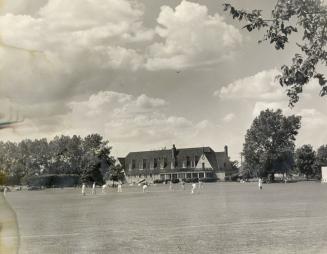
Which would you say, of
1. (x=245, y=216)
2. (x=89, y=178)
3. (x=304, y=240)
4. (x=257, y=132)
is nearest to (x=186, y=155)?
(x=257, y=132)

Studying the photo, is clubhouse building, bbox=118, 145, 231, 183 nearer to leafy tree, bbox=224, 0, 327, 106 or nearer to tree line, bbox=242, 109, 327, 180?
tree line, bbox=242, 109, 327, 180

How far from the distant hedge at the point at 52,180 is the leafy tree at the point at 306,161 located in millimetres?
88465

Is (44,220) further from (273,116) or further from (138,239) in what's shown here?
(273,116)

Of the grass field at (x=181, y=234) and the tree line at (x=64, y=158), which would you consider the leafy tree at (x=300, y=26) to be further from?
the tree line at (x=64, y=158)

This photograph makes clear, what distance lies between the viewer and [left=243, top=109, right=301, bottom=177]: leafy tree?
12162cm

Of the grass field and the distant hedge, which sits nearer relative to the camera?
the grass field

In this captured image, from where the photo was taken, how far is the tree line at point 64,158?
114 metres

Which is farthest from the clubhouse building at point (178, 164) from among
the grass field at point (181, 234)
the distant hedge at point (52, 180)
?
the grass field at point (181, 234)

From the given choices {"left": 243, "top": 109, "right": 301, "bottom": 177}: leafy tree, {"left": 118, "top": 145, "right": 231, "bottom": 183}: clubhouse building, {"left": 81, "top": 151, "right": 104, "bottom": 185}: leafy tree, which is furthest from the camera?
{"left": 118, "top": 145, "right": 231, "bottom": 183}: clubhouse building

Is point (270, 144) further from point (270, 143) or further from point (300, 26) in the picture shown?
point (300, 26)

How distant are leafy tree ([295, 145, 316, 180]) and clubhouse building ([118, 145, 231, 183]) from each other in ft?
96.0

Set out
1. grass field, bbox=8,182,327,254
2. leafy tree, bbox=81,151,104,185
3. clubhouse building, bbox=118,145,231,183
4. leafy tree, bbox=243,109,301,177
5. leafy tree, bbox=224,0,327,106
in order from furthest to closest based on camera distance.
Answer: clubhouse building, bbox=118,145,231,183, leafy tree, bbox=243,109,301,177, leafy tree, bbox=81,151,104,185, grass field, bbox=8,182,327,254, leafy tree, bbox=224,0,327,106

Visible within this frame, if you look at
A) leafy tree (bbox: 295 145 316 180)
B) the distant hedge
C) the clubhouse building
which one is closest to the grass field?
the distant hedge

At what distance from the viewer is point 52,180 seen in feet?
343
